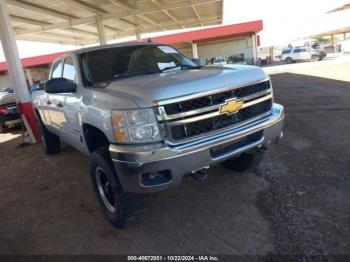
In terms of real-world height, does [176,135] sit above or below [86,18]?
below

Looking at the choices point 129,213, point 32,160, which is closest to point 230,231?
point 129,213

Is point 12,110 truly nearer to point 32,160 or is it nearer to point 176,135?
point 32,160

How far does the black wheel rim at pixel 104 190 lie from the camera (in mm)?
3666

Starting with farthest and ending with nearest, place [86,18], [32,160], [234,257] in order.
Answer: [86,18] → [32,160] → [234,257]

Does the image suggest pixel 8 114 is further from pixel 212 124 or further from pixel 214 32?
pixel 214 32

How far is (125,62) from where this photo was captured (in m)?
4.30

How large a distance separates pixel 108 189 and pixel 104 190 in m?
A: 0.11

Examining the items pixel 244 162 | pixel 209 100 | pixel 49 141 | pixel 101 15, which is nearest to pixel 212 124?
pixel 209 100

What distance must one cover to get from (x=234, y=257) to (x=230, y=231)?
430 millimetres

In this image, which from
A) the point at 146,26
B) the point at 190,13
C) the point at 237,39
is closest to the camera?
the point at 190,13

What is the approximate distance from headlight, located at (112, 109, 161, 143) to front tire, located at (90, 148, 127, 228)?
494 millimetres

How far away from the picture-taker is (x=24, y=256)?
331 centimetres

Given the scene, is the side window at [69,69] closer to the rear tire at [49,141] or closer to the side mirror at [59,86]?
the side mirror at [59,86]

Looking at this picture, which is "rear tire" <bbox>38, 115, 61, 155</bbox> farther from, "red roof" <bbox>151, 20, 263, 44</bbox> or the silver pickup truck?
"red roof" <bbox>151, 20, 263, 44</bbox>
